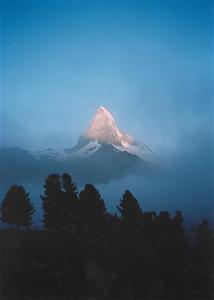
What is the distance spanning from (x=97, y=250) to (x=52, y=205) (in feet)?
18.4

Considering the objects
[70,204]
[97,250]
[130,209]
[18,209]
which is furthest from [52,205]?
[130,209]

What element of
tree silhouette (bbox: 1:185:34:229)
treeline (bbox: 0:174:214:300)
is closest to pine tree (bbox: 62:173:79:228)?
treeline (bbox: 0:174:214:300)

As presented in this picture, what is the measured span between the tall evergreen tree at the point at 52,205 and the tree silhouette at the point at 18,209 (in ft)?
5.38

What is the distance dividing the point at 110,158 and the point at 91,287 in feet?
38.1

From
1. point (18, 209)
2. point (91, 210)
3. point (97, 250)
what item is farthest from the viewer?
point (18, 209)

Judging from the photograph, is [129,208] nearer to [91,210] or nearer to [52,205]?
[91,210]

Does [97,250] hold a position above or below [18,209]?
below

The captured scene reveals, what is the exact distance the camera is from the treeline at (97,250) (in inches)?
1419

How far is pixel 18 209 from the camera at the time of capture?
4353cm

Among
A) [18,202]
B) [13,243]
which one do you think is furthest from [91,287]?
[18,202]

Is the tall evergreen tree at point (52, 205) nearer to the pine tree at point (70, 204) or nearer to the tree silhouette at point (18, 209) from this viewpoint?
the pine tree at point (70, 204)

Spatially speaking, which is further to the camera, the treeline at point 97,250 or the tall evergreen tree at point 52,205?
the tall evergreen tree at point 52,205

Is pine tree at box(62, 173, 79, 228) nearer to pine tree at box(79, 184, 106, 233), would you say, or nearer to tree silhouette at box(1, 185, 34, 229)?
pine tree at box(79, 184, 106, 233)

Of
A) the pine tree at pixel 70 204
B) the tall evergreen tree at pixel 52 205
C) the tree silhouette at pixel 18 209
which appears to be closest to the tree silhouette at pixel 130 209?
the pine tree at pixel 70 204
